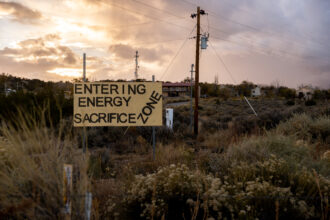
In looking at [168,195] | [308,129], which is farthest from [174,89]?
[168,195]

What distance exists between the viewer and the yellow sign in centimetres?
801

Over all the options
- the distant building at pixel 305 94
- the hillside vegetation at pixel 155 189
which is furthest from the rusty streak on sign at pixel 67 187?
the distant building at pixel 305 94

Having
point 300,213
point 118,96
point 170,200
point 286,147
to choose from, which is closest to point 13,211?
point 170,200

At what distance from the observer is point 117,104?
26.4 ft

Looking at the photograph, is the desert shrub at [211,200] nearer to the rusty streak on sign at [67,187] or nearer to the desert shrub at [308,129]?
the rusty streak on sign at [67,187]

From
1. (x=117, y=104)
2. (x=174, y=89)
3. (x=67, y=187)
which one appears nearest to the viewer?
(x=67, y=187)

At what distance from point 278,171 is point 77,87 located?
5956 mm

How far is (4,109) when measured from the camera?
12.1 meters

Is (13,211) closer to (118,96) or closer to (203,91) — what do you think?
(118,96)

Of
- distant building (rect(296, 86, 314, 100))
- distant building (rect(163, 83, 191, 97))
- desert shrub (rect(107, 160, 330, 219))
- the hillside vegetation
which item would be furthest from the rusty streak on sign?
distant building (rect(163, 83, 191, 97))

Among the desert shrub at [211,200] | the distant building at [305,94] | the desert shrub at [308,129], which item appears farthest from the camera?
the distant building at [305,94]

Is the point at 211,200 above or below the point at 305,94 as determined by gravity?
below

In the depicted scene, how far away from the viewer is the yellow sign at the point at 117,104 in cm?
801

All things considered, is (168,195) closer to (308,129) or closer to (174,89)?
(308,129)
